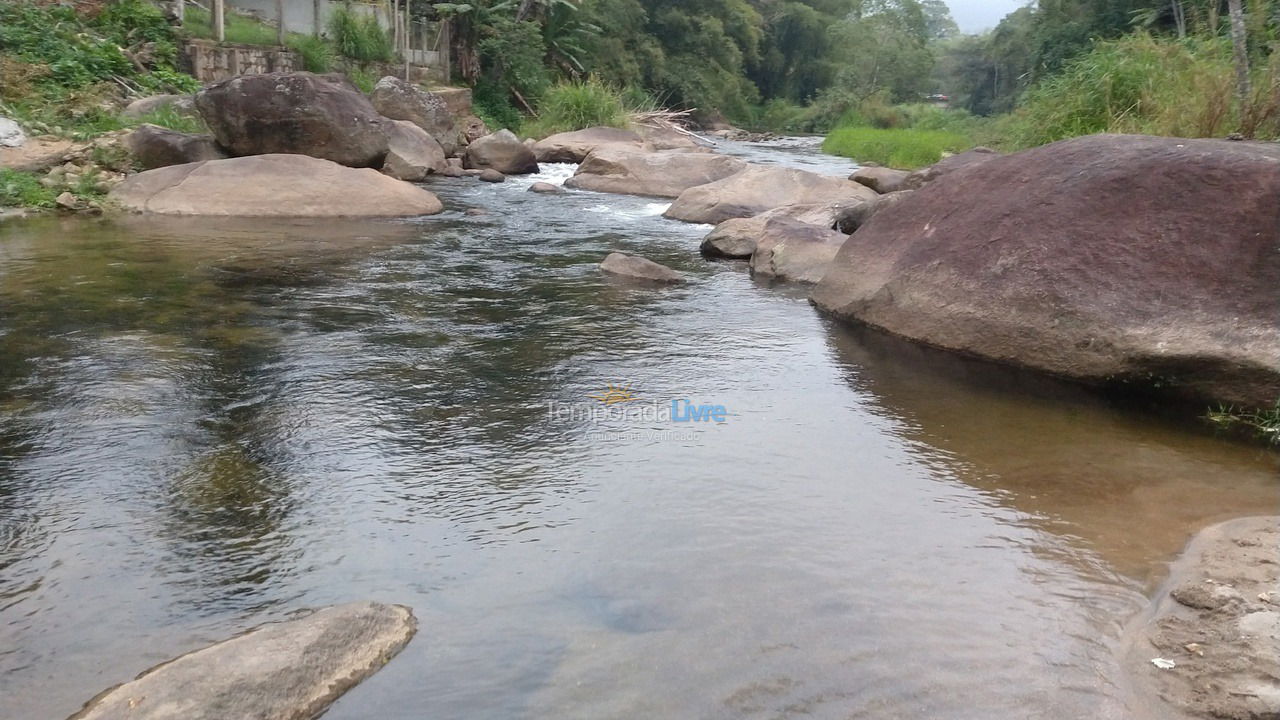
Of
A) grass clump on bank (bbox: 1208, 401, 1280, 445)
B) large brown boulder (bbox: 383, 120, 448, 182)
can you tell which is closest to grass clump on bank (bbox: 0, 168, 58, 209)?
large brown boulder (bbox: 383, 120, 448, 182)

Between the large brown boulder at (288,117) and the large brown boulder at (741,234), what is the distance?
6.10 meters

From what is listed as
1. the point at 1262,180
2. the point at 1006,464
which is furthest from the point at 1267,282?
the point at 1006,464

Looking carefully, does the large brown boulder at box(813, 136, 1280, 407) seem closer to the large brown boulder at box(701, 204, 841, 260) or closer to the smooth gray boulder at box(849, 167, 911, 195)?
the large brown boulder at box(701, 204, 841, 260)

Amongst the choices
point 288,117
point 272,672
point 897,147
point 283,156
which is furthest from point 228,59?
point 272,672

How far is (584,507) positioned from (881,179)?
10.5 metres

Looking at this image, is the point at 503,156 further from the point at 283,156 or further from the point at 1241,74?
the point at 1241,74

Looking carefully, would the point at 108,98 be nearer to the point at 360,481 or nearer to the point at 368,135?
the point at 368,135

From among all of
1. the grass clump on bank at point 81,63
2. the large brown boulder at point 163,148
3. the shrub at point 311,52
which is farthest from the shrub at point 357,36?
the large brown boulder at point 163,148

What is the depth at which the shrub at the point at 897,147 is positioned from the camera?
19.4 meters

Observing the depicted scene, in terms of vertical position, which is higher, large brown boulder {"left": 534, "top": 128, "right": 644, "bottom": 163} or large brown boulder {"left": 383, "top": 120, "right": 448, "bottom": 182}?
large brown boulder {"left": 534, "top": 128, "right": 644, "bottom": 163}

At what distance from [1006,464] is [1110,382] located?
4.47 feet

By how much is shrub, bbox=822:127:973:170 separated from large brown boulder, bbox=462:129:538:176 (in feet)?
24.3

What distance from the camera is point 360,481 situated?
13.0 ft

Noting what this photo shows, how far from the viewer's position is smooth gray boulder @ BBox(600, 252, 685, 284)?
27.1 ft
